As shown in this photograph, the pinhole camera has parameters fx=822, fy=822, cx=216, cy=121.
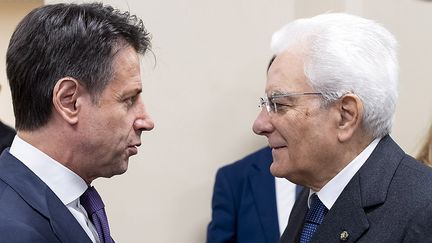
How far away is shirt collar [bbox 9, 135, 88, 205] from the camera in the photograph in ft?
5.88

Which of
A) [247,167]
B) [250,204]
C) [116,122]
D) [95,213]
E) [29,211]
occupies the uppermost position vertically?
[116,122]

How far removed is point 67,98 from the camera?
179cm

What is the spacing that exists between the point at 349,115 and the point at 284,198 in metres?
1.70

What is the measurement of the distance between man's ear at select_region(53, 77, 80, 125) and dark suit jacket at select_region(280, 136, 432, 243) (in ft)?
2.29

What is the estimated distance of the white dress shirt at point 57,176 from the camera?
1793 millimetres

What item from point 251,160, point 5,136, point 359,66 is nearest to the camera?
point 359,66

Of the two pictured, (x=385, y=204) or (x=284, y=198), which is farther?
(x=284, y=198)

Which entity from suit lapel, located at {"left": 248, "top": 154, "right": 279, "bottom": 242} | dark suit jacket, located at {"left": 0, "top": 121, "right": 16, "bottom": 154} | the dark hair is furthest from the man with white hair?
suit lapel, located at {"left": 248, "top": 154, "right": 279, "bottom": 242}

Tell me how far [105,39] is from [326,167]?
2.23 ft

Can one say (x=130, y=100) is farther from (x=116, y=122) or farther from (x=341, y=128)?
(x=341, y=128)

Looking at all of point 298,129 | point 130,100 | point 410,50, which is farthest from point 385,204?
point 410,50

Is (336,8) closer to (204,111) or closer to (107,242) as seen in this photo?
(204,111)

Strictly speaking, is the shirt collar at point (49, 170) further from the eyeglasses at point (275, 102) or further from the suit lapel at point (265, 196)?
the suit lapel at point (265, 196)

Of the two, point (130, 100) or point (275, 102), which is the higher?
point (130, 100)
